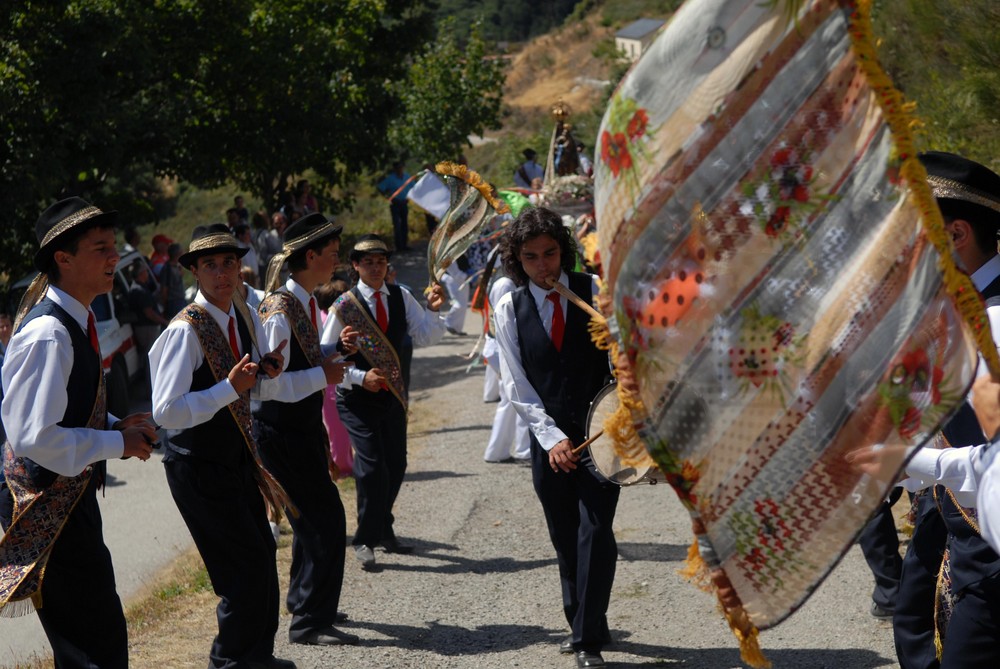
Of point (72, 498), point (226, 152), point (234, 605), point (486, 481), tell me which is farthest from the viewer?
point (226, 152)

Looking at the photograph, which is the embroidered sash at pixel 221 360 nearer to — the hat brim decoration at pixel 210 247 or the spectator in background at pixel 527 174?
the hat brim decoration at pixel 210 247

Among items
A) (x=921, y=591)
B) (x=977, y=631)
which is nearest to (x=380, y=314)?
(x=921, y=591)

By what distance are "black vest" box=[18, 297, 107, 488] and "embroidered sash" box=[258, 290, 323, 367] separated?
165 centimetres

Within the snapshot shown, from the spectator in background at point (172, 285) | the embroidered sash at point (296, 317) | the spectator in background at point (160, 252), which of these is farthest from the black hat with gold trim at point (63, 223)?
the spectator in background at point (160, 252)

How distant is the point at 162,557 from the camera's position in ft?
27.4

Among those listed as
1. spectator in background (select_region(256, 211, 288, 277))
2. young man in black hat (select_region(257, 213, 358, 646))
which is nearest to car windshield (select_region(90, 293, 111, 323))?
spectator in background (select_region(256, 211, 288, 277))

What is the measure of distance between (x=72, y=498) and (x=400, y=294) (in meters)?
3.79

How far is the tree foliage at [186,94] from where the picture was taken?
12305 mm

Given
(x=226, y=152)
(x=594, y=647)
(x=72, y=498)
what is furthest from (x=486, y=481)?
(x=226, y=152)

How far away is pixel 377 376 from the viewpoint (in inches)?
285

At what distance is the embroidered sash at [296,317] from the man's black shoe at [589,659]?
1.99 metres

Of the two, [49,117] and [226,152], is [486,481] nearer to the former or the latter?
[49,117]

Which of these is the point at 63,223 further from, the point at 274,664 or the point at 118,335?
the point at 118,335

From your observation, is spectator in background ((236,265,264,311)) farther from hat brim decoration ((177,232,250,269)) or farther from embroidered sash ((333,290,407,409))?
embroidered sash ((333,290,407,409))
